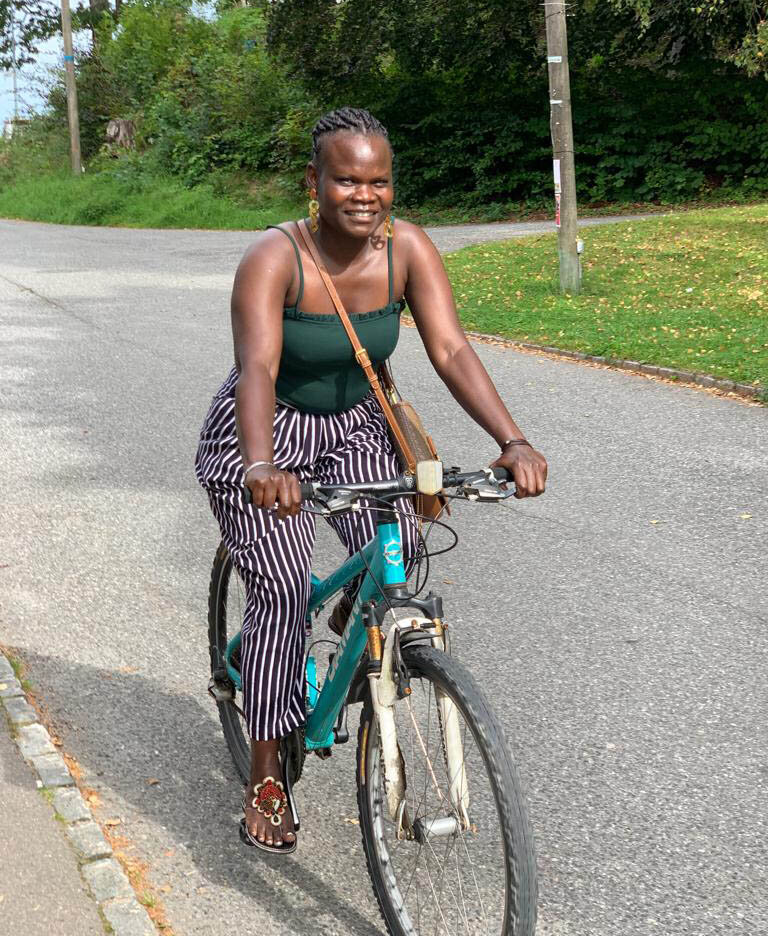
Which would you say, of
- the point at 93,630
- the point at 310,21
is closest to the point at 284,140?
the point at 310,21

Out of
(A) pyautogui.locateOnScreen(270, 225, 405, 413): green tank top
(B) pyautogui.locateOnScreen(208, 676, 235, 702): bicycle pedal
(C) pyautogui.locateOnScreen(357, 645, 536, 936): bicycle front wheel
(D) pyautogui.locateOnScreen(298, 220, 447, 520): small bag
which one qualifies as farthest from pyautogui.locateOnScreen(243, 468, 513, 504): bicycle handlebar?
(B) pyautogui.locateOnScreen(208, 676, 235, 702): bicycle pedal

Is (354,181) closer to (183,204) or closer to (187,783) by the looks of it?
(187,783)

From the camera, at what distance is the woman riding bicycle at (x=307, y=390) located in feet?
9.98

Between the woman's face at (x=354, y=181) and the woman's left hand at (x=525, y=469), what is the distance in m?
0.66

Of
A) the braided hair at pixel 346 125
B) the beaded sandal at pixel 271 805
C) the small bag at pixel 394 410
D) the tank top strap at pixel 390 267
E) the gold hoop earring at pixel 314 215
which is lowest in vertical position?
the beaded sandal at pixel 271 805

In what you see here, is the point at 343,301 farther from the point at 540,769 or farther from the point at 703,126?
the point at 703,126

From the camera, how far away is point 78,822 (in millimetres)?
3602

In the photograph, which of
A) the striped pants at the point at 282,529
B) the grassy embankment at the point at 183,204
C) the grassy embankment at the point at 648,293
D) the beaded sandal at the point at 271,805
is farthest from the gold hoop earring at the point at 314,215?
the grassy embankment at the point at 183,204

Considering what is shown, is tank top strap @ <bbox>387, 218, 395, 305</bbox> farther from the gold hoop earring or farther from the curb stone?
the curb stone

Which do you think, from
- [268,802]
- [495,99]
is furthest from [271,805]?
[495,99]

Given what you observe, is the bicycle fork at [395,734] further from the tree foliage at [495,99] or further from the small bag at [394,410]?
the tree foliage at [495,99]

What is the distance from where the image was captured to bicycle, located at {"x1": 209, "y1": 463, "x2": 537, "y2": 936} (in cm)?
263

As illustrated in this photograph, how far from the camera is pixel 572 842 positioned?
358 centimetres

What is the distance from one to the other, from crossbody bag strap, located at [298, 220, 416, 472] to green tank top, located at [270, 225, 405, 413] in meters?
0.04
